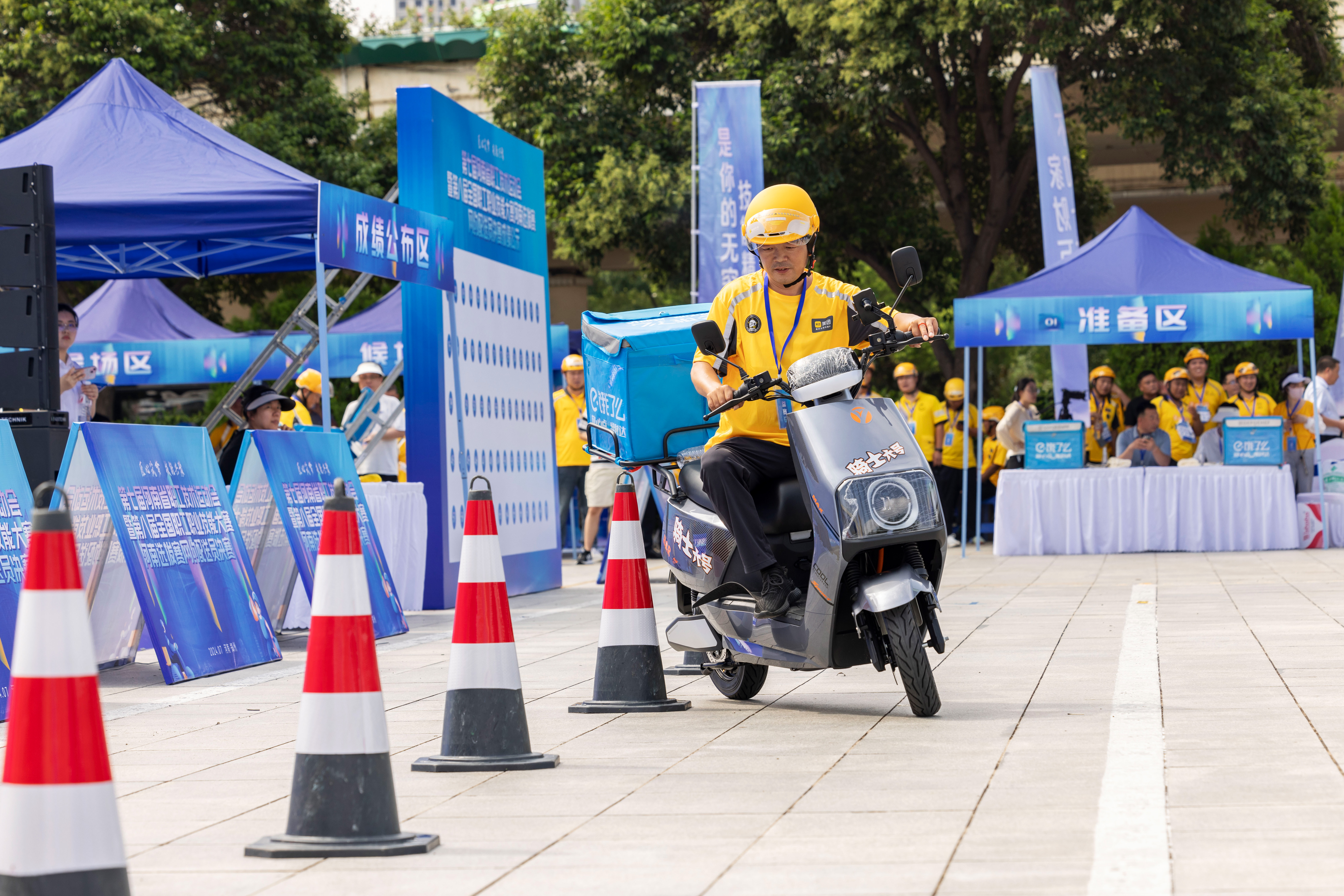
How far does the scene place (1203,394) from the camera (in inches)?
696

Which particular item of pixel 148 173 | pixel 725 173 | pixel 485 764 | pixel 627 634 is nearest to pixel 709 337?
pixel 627 634

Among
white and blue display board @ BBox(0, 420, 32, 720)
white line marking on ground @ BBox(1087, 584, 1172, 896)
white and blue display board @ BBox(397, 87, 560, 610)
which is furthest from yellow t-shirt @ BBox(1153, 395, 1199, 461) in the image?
white and blue display board @ BBox(0, 420, 32, 720)

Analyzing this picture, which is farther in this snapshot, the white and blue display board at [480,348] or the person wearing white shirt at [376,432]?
the person wearing white shirt at [376,432]

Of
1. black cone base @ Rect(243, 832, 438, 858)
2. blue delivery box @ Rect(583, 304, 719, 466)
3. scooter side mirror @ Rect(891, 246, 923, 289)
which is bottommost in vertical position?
black cone base @ Rect(243, 832, 438, 858)

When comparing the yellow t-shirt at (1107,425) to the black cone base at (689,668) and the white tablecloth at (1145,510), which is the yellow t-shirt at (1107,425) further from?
the black cone base at (689,668)

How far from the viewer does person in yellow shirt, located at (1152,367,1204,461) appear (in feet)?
57.0

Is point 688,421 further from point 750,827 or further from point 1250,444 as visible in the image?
point 1250,444

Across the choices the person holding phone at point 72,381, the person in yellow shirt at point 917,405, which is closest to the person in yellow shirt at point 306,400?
the person holding phone at point 72,381

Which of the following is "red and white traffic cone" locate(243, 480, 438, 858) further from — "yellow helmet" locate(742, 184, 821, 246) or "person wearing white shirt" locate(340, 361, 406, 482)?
"person wearing white shirt" locate(340, 361, 406, 482)

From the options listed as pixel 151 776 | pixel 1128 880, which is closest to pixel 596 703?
pixel 151 776

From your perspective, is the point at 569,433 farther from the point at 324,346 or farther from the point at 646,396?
the point at 646,396

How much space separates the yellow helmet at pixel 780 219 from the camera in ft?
21.0

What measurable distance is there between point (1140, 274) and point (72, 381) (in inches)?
419

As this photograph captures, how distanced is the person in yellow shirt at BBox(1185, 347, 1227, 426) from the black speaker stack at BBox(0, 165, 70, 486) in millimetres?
12902
